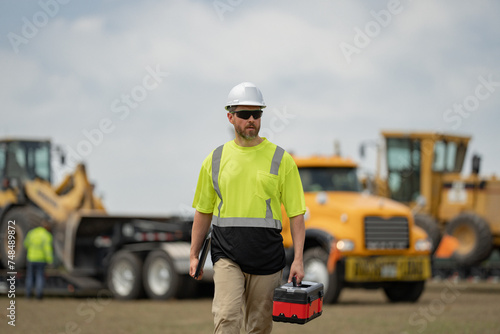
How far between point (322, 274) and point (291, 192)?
33.6 ft

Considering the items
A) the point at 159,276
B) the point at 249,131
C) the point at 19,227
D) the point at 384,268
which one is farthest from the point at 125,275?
the point at 249,131

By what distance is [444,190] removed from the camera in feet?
74.5

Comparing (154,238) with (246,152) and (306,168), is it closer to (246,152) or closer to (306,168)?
(306,168)

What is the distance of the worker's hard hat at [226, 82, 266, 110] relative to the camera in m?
5.48

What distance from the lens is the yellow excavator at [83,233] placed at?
17.5 m

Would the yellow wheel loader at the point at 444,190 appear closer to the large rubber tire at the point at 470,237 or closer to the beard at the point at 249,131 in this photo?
the large rubber tire at the point at 470,237

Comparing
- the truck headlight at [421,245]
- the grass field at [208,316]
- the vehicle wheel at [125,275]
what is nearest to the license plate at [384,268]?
the truck headlight at [421,245]

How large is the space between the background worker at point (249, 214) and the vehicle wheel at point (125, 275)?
12.3m

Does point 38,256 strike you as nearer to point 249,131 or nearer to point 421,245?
point 421,245

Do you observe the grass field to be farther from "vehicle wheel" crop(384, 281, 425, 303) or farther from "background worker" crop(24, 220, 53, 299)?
"background worker" crop(24, 220, 53, 299)

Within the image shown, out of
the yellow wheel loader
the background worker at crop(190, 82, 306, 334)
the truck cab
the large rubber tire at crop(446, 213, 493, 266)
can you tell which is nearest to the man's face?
the background worker at crop(190, 82, 306, 334)

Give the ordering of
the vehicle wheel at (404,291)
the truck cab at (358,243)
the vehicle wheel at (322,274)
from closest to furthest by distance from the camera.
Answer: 1. the vehicle wheel at (322,274)
2. the truck cab at (358,243)
3. the vehicle wheel at (404,291)

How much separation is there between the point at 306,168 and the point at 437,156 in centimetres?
727

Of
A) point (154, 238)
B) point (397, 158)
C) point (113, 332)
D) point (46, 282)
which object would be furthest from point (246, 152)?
point (397, 158)
